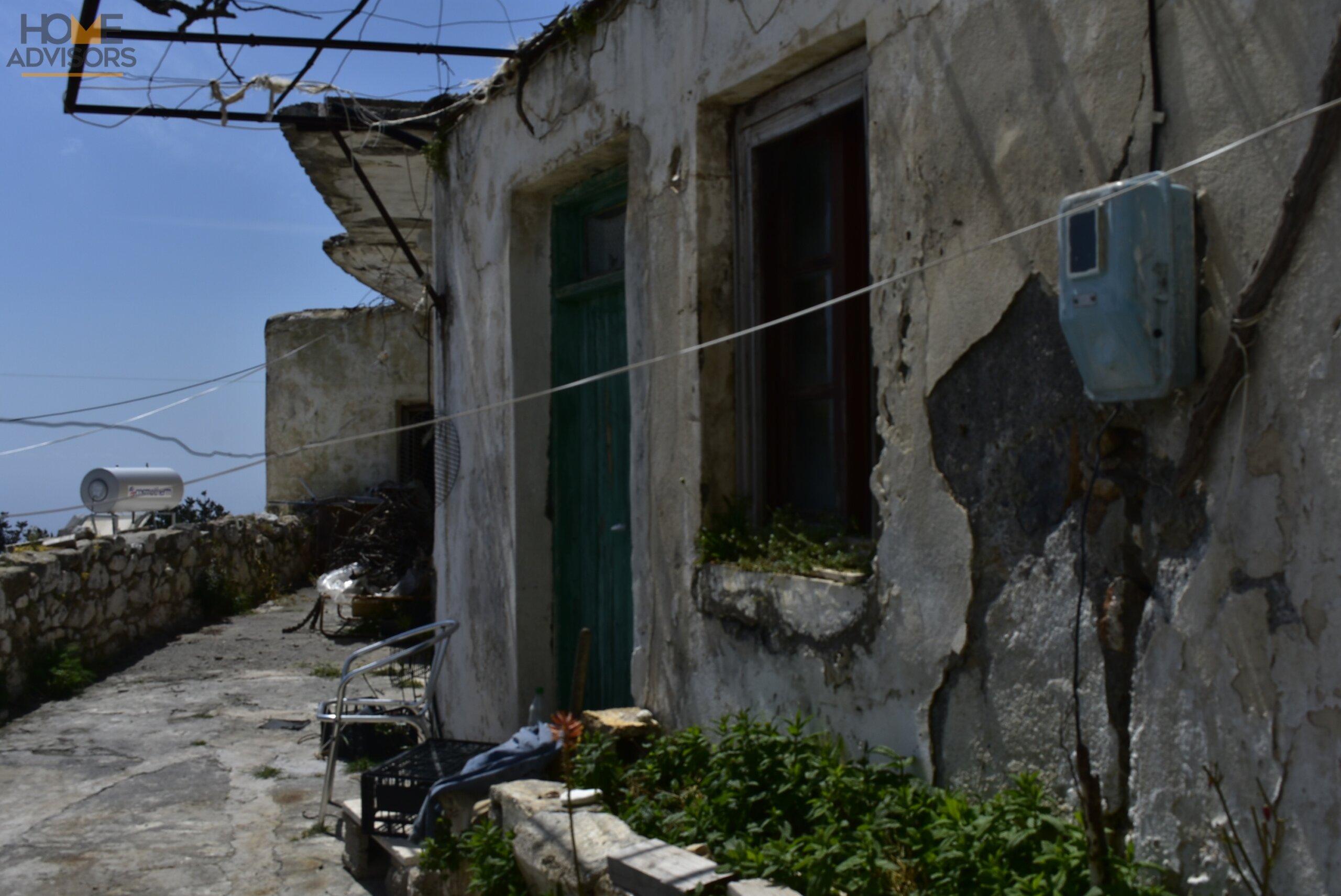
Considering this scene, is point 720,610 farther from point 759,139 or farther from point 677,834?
point 759,139

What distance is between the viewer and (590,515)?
537 centimetres

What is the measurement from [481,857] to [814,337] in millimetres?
1999

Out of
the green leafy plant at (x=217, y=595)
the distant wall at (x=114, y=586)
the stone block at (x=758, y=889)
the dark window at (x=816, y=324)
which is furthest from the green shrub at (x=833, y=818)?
the green leafy plant at (x=217, y=595)

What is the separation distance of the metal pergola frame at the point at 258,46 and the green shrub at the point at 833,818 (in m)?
3.34

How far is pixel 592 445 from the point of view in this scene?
212 inches

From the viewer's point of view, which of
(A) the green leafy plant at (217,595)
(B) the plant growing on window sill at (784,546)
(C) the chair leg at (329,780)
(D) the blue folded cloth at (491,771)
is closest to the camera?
(B) the plant growing on window sill at (784,546)

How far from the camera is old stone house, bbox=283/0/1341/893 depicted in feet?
7.39

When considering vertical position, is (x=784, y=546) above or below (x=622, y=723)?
above

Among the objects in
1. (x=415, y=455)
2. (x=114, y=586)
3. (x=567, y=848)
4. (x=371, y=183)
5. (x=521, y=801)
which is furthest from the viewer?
(x=415, y=455)

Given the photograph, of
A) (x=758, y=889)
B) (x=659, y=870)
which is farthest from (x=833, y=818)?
(x=659, y=870)

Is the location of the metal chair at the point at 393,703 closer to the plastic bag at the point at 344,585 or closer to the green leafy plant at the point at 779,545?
the green leafy plant at the point at 779,545

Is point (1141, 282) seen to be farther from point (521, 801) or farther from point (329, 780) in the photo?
point (329, 780)

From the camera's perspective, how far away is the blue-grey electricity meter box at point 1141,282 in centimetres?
234

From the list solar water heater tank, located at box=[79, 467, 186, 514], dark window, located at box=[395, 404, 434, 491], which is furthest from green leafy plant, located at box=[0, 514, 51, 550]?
dark window, located at box=[395, 404, 434, 491]
